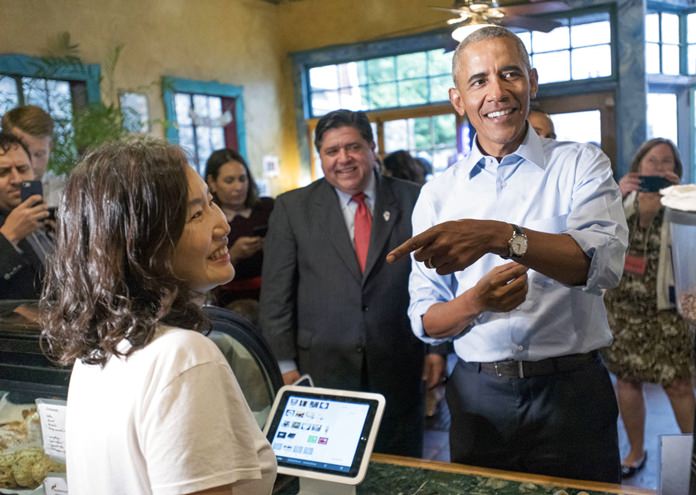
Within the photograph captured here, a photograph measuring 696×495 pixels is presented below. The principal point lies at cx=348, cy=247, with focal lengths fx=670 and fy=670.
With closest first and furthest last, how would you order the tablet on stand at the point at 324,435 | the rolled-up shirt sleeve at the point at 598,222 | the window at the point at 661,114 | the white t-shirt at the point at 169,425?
the white t-shirt at the point at 169,425 → the tablet on stand at the point at 324,435 → the rolled-up shirt sleeve at the point at 598,222 → the window at the point at 661,114

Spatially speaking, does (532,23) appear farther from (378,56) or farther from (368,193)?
(368,193)

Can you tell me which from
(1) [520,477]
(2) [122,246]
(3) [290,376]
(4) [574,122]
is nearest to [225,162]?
(3) [290,376]

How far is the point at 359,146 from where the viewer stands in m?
2.10

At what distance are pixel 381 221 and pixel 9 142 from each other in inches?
46.5

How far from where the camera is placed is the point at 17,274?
194 cm

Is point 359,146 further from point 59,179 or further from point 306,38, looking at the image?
point 59,179

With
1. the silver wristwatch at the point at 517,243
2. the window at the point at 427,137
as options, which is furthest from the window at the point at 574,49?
the silver wristwatch at the point at 517,243

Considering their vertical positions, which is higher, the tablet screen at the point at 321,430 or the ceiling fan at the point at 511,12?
the ceiling fan at the point at 511,12

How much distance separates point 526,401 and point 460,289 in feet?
0.97

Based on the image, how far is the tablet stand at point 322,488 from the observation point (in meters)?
1.18

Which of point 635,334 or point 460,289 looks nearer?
point 460,289

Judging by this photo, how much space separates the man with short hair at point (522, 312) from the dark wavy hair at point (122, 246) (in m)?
0.73

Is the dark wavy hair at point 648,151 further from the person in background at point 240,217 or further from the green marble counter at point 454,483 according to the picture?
the green marble counter at point 454,483

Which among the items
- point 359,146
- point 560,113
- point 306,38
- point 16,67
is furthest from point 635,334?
point 16,67
